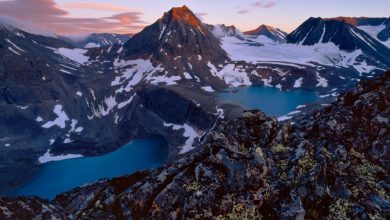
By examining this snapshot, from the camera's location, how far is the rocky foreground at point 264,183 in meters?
19.4

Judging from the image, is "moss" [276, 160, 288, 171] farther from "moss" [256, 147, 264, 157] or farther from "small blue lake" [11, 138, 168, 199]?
"small blue lake" [11, 138, 168, 199]

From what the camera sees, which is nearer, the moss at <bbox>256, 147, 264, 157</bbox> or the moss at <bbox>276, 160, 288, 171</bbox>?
the moss at <bbox>276, 160, 288, 171</bbox>

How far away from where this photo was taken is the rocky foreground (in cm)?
1944

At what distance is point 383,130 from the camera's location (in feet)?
83.0

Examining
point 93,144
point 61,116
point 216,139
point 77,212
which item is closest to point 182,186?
point 216,139

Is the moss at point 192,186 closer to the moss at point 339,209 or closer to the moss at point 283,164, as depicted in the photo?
the moss at point 283,164

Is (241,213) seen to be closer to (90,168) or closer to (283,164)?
(283,164)

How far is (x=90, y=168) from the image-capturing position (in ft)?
486

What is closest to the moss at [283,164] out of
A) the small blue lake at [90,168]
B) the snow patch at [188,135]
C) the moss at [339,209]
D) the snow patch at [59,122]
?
the moss at [339,209]

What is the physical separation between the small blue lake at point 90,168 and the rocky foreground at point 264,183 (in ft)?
375

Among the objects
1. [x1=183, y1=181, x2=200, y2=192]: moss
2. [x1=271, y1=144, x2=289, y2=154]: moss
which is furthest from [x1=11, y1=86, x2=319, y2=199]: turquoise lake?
[x1=183, y1=181, x2=200, y2=192]: moss

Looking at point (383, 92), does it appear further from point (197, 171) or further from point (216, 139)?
point (197, 171)

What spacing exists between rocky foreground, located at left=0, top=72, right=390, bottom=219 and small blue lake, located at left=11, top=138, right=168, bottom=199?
375ft

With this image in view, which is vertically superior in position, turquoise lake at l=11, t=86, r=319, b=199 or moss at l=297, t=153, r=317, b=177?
moss at l=297, t=153, r=317, b=177
